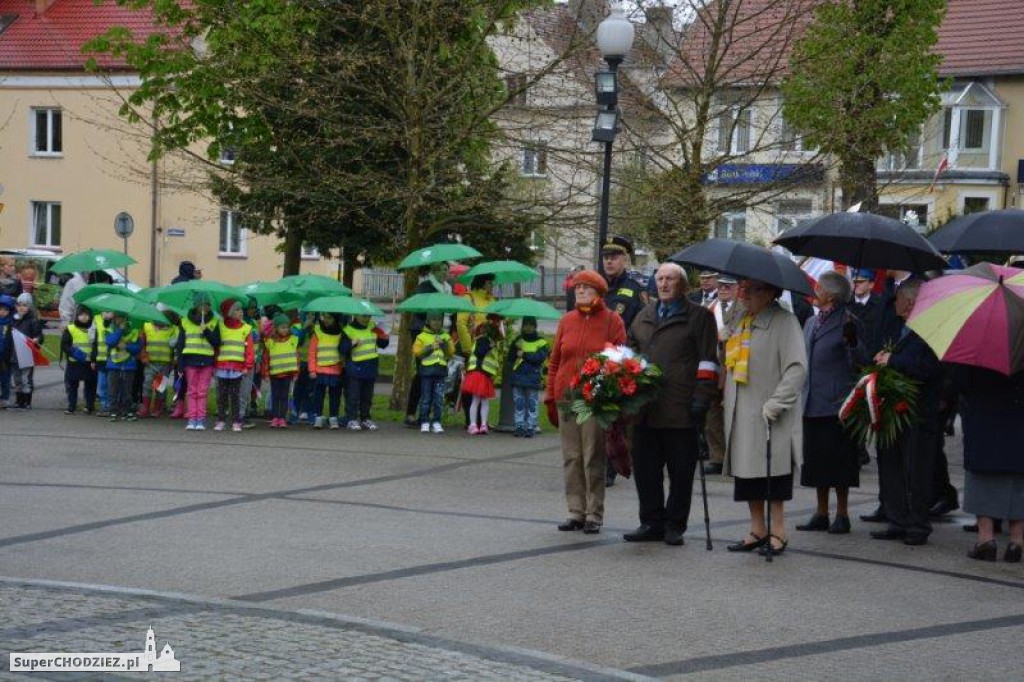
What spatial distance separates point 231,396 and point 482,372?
3.12 meters

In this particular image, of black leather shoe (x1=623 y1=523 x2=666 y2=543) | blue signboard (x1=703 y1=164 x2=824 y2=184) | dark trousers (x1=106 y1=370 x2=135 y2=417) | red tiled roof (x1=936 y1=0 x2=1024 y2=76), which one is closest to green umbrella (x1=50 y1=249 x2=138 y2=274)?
dark trousers (x1=106 y1=370 x2=135 y2=417)

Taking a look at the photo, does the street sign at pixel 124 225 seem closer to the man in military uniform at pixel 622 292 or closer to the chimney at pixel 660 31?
the chimney at pixel 660 31

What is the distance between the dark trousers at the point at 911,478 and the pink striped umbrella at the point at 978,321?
1273mm

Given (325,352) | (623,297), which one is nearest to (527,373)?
(325,352)

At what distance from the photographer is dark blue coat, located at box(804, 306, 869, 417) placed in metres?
12.0

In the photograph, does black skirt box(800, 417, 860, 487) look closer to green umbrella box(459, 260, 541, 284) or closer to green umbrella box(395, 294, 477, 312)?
green umbrella box(395, 294, 477, 312)

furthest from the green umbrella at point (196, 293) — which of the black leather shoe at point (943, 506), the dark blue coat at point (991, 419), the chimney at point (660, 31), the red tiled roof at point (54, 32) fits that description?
the red tiled roof at point (54, 32)

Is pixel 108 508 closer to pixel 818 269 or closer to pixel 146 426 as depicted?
pixel 146 426

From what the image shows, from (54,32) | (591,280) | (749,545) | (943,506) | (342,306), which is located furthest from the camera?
(54,32)

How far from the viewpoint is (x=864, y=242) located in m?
12.3

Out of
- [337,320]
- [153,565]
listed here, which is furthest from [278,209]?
[153,565]

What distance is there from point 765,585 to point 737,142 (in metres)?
15.7

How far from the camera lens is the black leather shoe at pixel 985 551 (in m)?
11.2

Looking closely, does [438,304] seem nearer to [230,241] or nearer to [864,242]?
[864,242]
